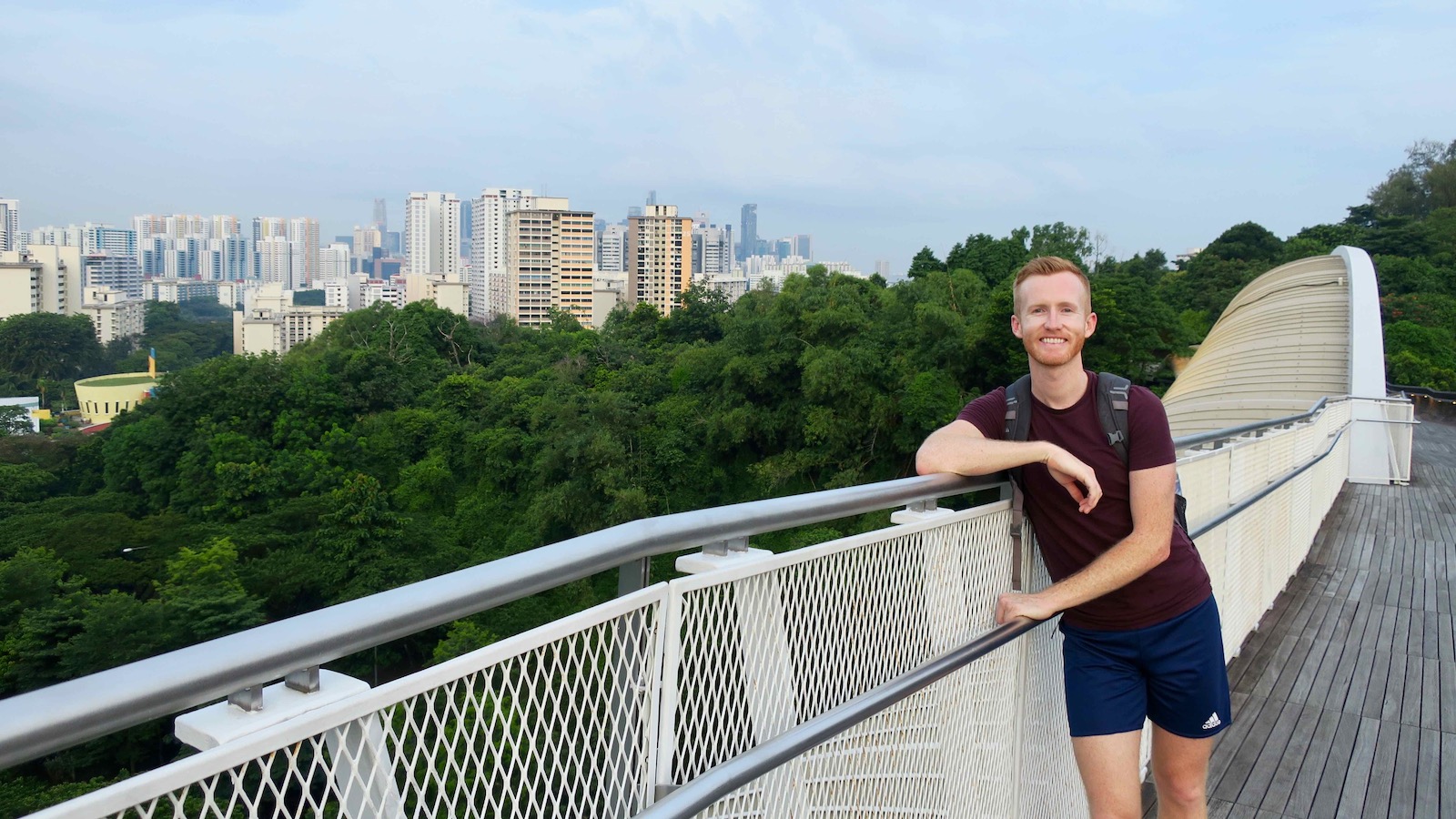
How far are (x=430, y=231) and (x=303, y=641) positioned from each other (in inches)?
7444

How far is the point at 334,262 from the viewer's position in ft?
619

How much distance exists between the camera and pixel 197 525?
34719 mm

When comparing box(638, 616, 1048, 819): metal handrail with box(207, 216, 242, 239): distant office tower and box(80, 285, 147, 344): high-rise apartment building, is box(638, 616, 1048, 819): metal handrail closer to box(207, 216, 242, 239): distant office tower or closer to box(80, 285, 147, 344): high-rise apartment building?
box(80, 285, 147, 344): high-rise apartment building

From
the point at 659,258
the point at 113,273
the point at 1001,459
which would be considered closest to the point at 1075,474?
the point at 1001,459

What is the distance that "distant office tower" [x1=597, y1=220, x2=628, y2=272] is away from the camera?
165500 millimetres

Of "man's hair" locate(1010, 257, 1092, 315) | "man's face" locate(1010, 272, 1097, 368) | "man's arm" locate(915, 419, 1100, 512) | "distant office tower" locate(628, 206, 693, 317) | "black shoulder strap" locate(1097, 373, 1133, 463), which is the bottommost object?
"man's arm" locate(915, 419, 1100, 512)

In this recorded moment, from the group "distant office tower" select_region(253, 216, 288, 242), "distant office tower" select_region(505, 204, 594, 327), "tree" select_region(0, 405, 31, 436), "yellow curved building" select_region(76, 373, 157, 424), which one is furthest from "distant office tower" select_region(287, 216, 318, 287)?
"tree" select_region(0, 405, 31, 436)

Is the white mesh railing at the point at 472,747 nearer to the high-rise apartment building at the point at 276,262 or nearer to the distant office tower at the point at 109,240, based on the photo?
the distant office tower at the point at 109,240

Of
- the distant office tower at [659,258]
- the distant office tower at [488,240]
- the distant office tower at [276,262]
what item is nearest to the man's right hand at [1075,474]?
the distant office tower at [659,258]

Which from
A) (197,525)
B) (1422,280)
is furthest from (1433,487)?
(197,525)

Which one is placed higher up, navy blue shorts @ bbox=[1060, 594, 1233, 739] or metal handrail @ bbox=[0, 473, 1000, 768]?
metal handrail @ bbox=[0, 473, 1000, 768]

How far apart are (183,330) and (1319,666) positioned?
100565mm

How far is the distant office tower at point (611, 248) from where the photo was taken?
16550 cm

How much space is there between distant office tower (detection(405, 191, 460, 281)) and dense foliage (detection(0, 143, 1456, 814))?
5226 inches
